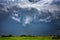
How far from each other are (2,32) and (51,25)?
883mm

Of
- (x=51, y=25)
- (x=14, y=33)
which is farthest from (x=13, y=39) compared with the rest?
(x=51, y=25)

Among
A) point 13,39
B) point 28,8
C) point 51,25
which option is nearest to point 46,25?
point 51,25

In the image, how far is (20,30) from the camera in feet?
10.1

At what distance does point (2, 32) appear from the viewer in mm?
3086

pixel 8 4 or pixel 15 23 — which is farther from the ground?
pixel 8 4

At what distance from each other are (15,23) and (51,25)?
0.64 m

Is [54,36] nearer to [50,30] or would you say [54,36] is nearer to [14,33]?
[50,30]

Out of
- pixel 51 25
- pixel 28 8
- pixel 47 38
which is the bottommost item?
pixel 47 38

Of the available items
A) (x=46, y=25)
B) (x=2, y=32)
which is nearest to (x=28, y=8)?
(x=46, y=25)

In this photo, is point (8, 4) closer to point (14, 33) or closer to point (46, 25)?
point (14, 33)

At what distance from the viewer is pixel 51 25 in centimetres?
308

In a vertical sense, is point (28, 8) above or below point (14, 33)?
above

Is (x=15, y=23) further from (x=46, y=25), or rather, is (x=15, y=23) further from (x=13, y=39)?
(x=46, y=25)

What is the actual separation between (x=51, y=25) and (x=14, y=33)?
0.67 metres
